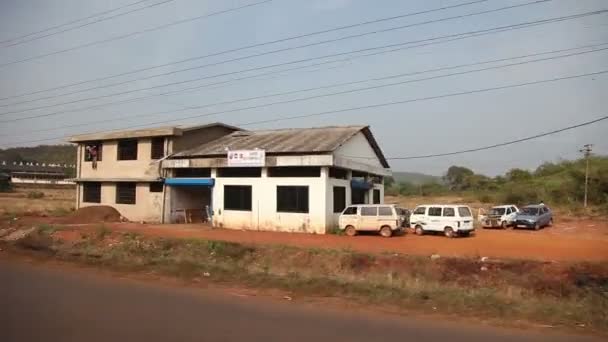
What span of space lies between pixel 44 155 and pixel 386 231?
161338mm

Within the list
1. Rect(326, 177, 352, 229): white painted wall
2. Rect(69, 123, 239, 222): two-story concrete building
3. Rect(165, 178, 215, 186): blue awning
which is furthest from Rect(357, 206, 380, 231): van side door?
Rect(69, 123, 239, 222): two-story concrete building

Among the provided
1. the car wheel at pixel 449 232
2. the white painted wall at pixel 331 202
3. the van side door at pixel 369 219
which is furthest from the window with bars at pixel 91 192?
the car wheel at pixel 449 232

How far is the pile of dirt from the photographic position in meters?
30.4

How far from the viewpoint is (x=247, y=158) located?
26.0m

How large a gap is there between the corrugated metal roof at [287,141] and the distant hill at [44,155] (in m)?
112

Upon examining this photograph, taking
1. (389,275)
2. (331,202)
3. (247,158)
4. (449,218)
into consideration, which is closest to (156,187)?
(247,158)

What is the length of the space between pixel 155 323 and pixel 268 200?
1805cm

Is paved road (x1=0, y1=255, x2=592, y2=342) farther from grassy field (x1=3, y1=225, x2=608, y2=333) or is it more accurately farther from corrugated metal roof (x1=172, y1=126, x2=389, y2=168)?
corrugated metal roof (x1=172, y1=126, x2=389, y2=168)

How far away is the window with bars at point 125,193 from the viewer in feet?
105

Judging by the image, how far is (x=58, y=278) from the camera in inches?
475

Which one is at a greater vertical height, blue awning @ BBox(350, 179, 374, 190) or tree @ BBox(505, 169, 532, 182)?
tree @ BBox(505, 169, 532, 182)

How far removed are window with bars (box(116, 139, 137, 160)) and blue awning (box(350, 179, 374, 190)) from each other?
14925 mm

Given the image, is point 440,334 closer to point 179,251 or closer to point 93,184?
point 179,251

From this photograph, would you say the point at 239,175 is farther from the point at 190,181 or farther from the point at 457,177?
the point at 457,177
